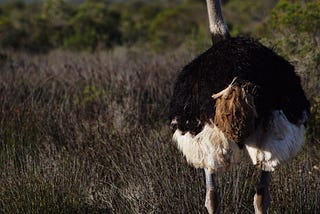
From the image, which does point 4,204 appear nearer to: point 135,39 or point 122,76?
point 122,76

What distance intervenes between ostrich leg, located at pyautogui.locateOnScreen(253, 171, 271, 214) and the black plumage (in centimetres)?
34

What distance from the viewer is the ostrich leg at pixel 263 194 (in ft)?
8.66

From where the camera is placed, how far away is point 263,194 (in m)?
2.65

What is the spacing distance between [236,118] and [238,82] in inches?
6.2

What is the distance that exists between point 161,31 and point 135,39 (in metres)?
0.70

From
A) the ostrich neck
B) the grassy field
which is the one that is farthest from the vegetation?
the ostrich neck

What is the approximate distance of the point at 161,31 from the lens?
46.1 ft

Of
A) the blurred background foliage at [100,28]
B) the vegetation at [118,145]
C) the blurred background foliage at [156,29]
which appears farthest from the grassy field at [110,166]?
the blurred background foliage at [100,28]

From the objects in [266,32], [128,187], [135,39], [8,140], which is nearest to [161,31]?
[135,39]

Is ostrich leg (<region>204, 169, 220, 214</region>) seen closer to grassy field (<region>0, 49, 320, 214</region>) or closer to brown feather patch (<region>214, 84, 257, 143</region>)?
grassy field (<region>0, 49, 320, 214</region>)

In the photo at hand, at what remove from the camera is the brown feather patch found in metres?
2.10

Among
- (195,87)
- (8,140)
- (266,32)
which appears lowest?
(8,140)

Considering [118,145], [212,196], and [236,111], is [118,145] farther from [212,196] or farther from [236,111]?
[236,111]

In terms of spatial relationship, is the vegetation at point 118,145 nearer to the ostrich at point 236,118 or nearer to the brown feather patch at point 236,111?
the ostrich at point 236,118
